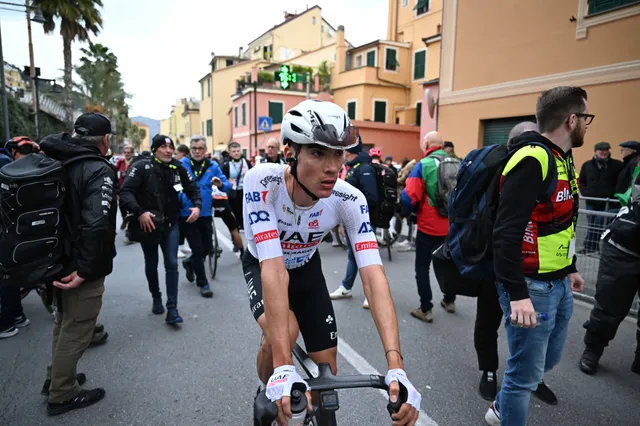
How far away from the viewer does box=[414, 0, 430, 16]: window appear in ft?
90.3

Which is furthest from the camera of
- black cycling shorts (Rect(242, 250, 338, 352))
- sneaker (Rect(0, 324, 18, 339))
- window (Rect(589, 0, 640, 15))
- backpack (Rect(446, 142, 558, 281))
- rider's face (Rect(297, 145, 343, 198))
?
window (Rect(589, 0, 640, 15))

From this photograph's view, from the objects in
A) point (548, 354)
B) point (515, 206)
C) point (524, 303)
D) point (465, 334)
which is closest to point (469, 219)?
point (515, 206)

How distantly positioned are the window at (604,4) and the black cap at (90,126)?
36.4ft

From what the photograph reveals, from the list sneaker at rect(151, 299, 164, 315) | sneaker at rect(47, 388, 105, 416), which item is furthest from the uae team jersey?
sneaker at rect(151, 299, 164, 315)

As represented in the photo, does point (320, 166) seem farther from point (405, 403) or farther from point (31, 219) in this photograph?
point (31, 219)

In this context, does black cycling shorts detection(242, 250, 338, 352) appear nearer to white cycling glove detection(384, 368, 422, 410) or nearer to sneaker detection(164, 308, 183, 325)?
white cycling glove detection(384, 368, 422, 410)

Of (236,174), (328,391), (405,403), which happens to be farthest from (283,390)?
(236,174)

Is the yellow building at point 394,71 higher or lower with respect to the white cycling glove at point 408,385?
higher

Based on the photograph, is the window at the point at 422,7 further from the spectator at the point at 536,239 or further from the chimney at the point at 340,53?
the spectator at the point at 536,239

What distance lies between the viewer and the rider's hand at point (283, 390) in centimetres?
143

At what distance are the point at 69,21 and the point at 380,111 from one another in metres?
20.2

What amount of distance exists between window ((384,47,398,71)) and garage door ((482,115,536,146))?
1863 centimetres

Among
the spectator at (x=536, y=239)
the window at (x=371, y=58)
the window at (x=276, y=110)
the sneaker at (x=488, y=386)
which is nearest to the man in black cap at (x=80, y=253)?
the spectator at (x=536, y=239)

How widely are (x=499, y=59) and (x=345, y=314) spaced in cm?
1032
